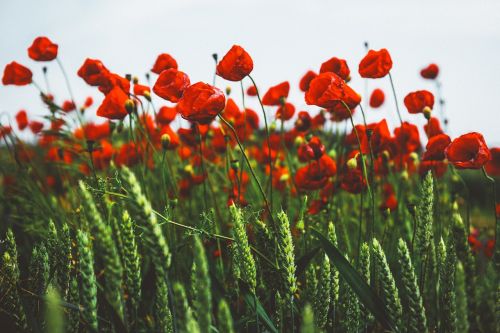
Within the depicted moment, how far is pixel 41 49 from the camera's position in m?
2.46

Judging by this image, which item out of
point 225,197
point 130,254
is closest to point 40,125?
point 225,197

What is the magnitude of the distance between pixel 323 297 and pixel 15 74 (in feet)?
7.35

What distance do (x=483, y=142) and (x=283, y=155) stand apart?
2.13 m

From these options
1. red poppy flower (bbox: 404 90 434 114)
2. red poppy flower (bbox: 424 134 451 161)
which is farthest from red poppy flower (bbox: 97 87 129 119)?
red poppy flower (bbox: 404 90 434 114)

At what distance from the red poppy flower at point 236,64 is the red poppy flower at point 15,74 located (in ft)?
4.77

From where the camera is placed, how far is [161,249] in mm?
749

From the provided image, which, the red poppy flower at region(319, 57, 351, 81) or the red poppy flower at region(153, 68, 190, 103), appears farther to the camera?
the red poppy flower at region(319, 57, 351, 81)

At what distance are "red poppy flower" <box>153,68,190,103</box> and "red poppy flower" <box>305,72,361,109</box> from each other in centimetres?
45

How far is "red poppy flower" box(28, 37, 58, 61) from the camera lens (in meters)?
2.46

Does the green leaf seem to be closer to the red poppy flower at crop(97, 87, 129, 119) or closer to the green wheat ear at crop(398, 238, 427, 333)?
the green wheat ear at crop(398, 238, 427, 333)

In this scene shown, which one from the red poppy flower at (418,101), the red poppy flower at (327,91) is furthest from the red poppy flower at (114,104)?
the red poppy flower at (418,101)

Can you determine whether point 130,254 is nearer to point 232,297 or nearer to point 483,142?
point 232,297

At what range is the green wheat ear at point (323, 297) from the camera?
1050 millimetres

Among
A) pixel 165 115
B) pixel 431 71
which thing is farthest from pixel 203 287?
pixel 431 71
